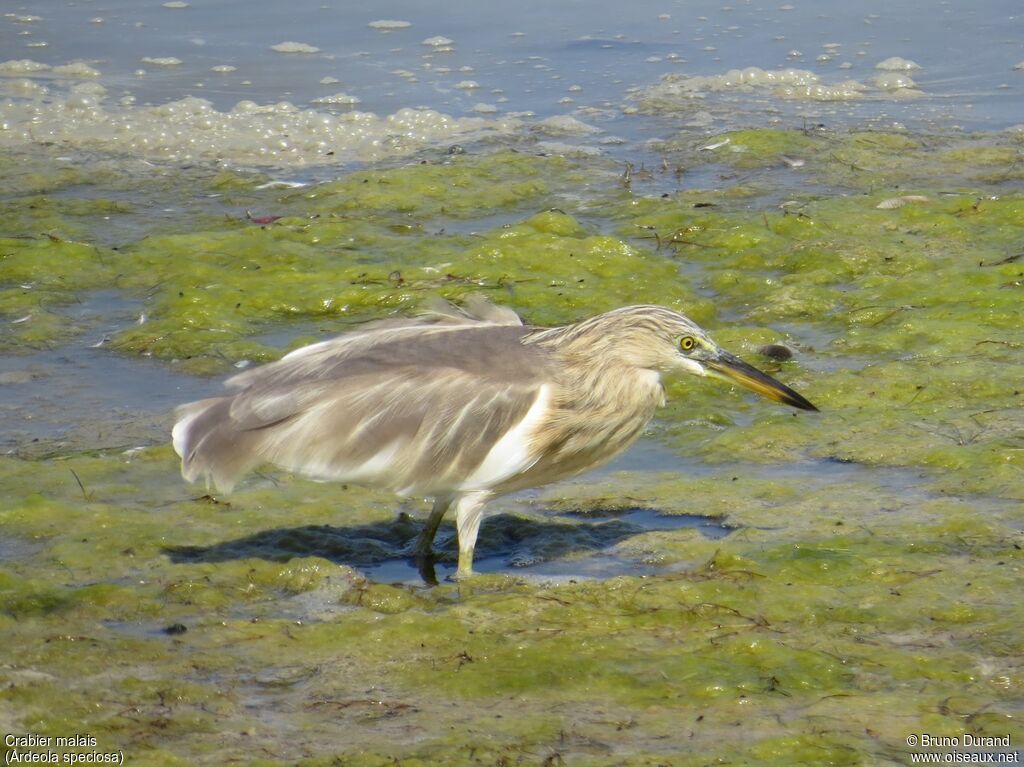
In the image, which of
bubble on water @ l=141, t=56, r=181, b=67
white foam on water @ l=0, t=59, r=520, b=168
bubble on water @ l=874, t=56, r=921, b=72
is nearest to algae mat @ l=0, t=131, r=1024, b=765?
white foam on water @ l=0, t=59, r=520, b=168

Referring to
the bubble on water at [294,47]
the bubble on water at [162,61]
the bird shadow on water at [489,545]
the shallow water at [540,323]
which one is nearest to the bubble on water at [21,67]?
the shallow water at [540,323]

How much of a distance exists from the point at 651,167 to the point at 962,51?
13.3 feet

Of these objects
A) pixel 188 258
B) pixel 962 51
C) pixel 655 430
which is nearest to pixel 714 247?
pixel 655 430

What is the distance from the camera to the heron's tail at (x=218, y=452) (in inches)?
186

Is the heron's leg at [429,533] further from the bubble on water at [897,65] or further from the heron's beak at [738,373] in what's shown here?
the bubble on water at [897,65]

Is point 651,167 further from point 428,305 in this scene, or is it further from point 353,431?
point 353,431

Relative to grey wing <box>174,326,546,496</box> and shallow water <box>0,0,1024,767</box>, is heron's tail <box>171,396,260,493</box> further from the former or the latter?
shallow water <box>0,0,1024,767</box>

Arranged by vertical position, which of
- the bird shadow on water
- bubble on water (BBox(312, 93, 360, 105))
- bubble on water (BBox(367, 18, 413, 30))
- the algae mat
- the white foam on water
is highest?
bubble on water (BBox(367, 18, 413, 30))

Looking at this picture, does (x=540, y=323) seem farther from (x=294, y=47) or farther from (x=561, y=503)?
(x=294, y=47)

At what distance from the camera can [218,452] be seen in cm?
474

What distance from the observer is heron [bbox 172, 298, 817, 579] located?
4.78 meters

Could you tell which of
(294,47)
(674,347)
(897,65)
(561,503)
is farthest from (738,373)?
(294,47)

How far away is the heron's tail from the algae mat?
1.19 feet

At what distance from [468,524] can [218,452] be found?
2.85 feet
